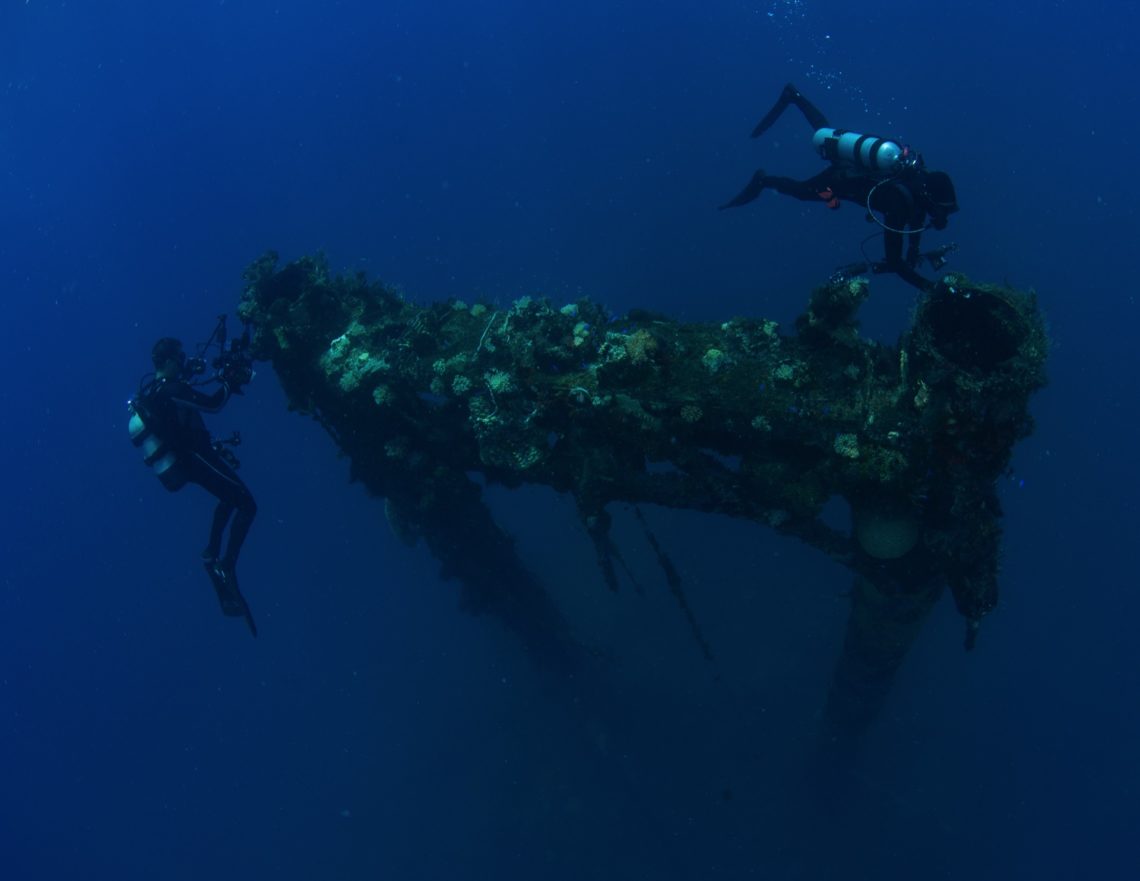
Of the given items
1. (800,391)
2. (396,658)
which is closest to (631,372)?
(800,391)

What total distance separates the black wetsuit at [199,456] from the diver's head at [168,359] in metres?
0.21

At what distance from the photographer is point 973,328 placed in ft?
15.2

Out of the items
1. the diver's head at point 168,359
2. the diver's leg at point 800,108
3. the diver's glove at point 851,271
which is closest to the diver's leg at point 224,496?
the diver's head at point 168,359

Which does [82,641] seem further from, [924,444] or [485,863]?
[924,444]

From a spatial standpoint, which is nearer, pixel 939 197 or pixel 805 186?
pixel 939 197

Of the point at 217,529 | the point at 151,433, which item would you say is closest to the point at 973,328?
the point at 151,433

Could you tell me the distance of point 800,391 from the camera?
17.5ft

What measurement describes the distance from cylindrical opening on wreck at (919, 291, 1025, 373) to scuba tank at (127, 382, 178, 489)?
8.32 m

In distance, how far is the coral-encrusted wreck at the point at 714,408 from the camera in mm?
4660

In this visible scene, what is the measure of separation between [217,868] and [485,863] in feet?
56.6

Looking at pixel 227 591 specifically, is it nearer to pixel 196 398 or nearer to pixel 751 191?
pixel 196 398

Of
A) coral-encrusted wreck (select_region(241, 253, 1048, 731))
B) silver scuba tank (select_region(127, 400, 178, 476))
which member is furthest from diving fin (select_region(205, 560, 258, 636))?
coral-encrusted wreck (select_region(241, 253, 1048, 731))

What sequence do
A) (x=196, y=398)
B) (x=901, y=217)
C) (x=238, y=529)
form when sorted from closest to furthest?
1. (x=901, y=217)
2. (x=196, y=398)
3. (x=238, y=529)

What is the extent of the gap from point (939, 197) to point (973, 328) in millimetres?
1803
